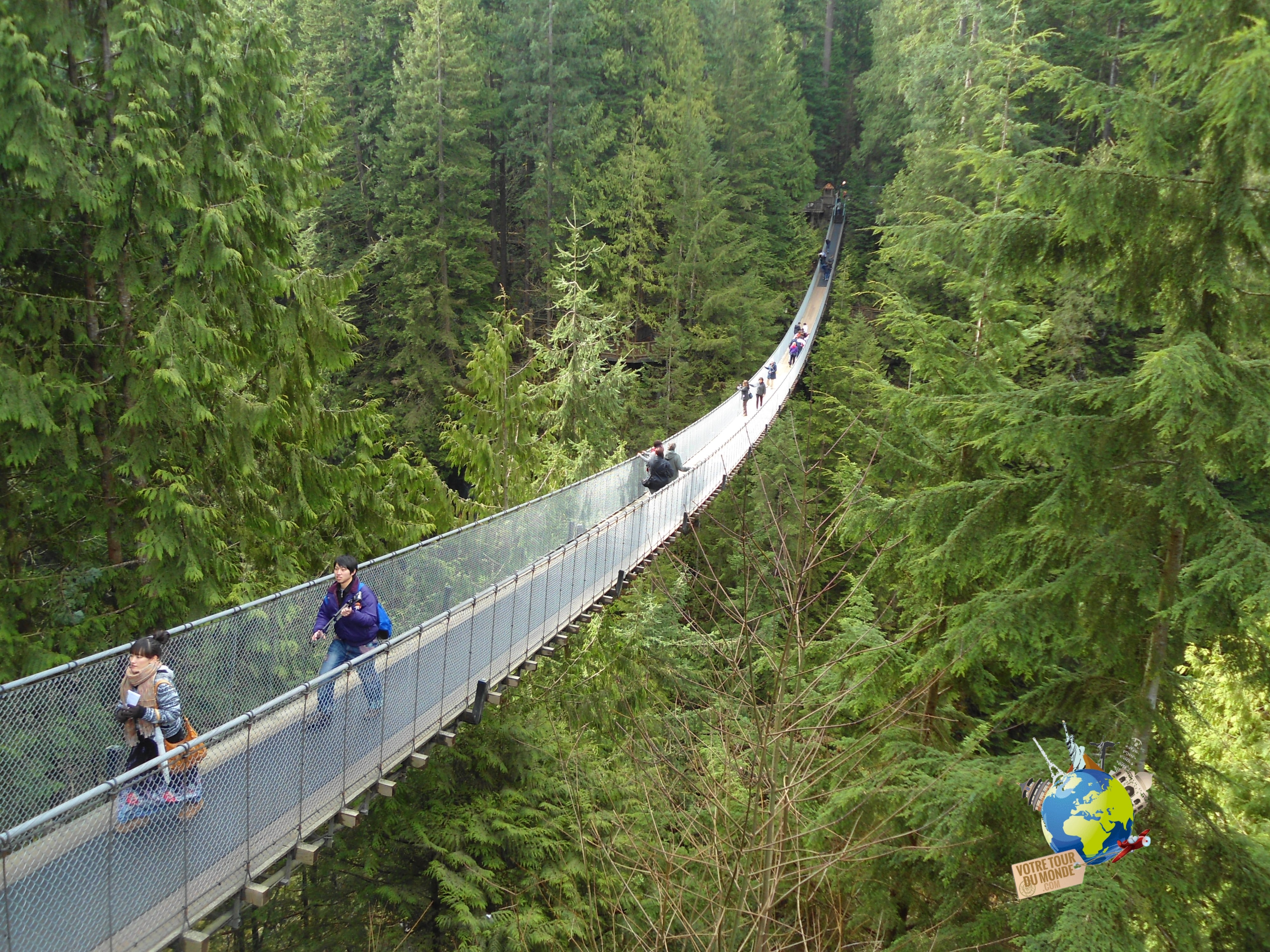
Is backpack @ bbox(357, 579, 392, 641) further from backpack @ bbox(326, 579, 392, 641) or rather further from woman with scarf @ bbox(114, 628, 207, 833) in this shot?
woman with scarf @ bbox(114, 628, 207, 833)

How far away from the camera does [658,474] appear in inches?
472

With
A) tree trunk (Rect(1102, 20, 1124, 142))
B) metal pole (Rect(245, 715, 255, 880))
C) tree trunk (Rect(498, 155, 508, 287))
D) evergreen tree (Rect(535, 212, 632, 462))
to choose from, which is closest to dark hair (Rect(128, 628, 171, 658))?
metal pole (Rect(245, 715, 255, 880))

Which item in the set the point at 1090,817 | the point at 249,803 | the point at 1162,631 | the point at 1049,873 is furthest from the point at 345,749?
the point at 1162,631

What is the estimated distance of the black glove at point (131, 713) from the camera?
4.51 m

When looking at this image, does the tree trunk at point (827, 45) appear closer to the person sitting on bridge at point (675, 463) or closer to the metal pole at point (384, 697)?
the person sitting on bridge at point (675, 463)

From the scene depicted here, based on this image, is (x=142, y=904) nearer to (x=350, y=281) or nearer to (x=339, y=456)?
(x=350, y=281)

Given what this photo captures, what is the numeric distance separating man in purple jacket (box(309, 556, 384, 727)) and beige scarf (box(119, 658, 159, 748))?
45.4 inches

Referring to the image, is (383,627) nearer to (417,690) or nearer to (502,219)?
(417,690)

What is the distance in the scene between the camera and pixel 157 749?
4609 mm

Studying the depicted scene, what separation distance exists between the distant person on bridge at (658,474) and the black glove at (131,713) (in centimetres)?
776

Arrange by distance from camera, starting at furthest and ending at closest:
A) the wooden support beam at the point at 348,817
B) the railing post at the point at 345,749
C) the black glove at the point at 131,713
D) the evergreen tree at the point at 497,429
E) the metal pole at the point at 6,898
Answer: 1. the evergreen tree at the point at 497,429
2. the railing post at the point at 345,749
3. the wooden support beam at the point at 348,817
4. the black glove at the point at 131,713
5. the metal pole at the point at 6,898

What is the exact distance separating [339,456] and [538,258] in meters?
10.3

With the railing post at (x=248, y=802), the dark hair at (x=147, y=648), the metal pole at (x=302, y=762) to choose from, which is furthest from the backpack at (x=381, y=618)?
the dark hair at (x=147, y=648)

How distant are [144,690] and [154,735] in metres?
0.24
